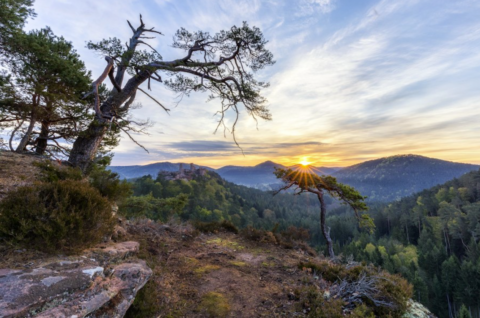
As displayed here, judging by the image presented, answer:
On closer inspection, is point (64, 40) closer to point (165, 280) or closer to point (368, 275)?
point (165, 280)

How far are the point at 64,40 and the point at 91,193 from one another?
29.1 feet

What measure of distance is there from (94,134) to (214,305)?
6.48 meters

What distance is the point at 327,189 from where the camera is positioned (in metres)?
10.2

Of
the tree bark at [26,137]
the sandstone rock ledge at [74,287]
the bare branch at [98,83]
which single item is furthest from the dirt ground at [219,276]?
the tree bark at [26,137]

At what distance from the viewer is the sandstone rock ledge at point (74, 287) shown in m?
2.21

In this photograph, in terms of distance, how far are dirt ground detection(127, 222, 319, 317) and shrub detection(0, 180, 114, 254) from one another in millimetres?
1434

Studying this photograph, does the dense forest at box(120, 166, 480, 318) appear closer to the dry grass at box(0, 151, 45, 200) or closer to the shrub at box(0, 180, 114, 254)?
the dry grass at box(0, 151, 45, 200)

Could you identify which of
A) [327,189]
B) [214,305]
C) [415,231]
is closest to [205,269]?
[214,305]

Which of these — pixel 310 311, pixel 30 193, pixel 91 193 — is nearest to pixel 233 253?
pixel 310 311

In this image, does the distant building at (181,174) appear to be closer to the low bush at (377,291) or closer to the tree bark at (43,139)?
the tree bark at (43,139)

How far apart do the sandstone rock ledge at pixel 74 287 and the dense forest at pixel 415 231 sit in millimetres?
5436

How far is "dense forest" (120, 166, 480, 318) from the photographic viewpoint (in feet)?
118

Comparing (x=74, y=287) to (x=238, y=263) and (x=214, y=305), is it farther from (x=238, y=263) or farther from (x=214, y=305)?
(x=238, y=263)

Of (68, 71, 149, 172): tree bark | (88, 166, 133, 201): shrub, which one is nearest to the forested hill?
(88, 166, 133, 201): shrub
